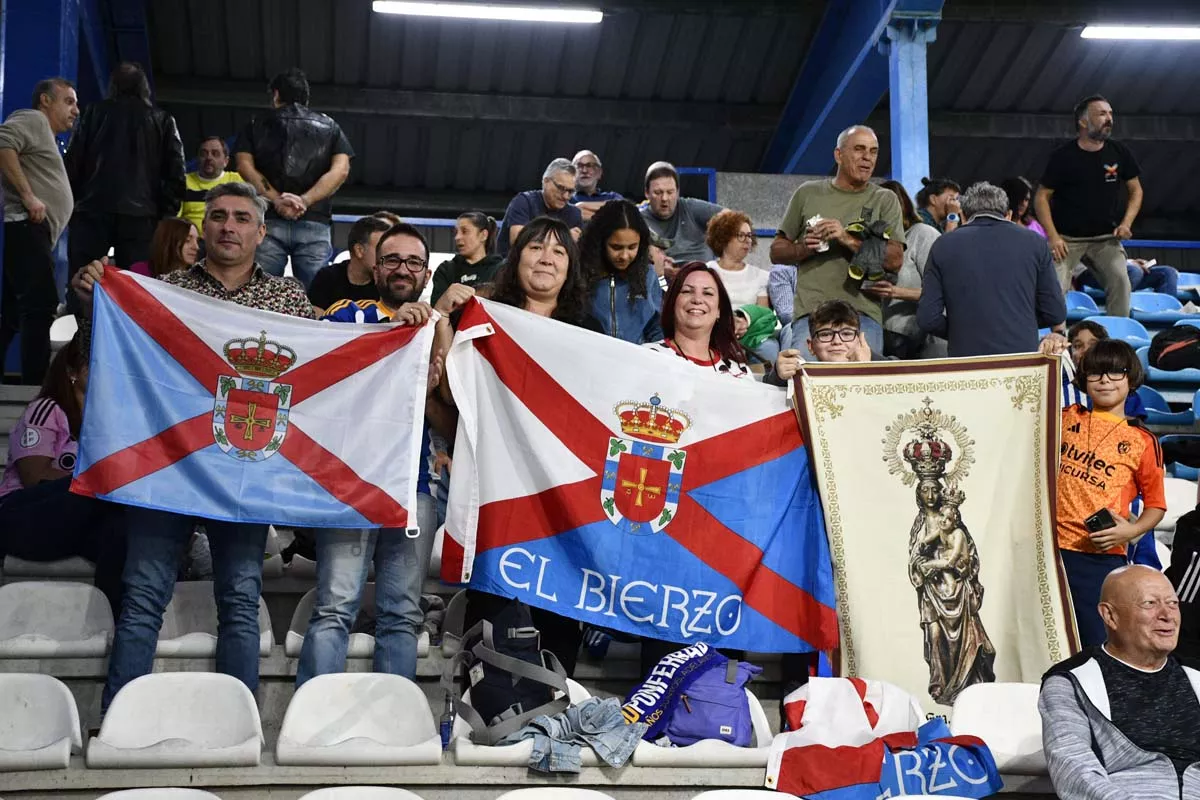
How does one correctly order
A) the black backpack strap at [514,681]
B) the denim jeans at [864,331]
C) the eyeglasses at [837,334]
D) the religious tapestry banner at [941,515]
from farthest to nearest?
the denim jeans at [864,331], the eyeglasses at [837,334], the religious tapestry banner at [941,515], the black backpack strap at [514,681]

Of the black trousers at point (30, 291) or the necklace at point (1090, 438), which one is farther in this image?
the black trousers at point (30, 291)

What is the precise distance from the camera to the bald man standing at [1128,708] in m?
3.94

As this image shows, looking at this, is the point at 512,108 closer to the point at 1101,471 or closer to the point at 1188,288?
the point at 1188,288

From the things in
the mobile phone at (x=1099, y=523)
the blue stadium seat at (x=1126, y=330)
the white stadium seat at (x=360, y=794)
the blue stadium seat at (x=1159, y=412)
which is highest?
the blue stadium seat at (x=1126, y=330)

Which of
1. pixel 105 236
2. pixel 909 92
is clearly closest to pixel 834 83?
pixel 909 92

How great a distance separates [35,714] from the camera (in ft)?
13.3

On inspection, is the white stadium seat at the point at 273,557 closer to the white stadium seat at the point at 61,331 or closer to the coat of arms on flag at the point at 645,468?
the coat of arms on flag at the point at 645,468

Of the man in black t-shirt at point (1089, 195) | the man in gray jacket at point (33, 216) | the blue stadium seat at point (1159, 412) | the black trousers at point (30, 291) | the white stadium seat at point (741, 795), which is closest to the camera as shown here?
the white stadium seat at point (741, 795)

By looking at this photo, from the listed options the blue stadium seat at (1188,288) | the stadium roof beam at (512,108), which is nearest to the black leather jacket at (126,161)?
the stadium roof beam at (512,108)

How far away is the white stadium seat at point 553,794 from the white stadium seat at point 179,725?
0.80 metres

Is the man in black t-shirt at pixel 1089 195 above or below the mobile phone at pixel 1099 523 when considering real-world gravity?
above

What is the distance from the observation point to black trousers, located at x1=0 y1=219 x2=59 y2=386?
22.7 ft

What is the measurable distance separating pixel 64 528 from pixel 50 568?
0.26 meters

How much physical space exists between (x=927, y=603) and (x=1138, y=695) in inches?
36.7
